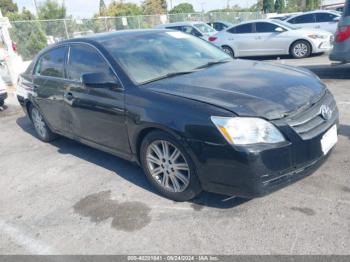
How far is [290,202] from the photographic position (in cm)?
323

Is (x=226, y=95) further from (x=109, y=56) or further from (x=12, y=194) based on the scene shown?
(x=12, y=194)

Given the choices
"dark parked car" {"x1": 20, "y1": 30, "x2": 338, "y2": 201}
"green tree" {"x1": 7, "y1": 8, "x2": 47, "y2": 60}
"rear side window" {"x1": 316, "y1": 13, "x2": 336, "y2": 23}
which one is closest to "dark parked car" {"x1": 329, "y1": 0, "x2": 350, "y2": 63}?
"dark parked car" {"x1": 20, "y1": 30, "x2": 338, "y2": 201}

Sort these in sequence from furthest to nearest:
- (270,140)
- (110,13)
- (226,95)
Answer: (110,13) < (226,95) < (270,140)

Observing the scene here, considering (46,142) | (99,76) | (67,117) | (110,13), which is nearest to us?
(99,76)

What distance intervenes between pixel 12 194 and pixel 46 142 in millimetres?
1793

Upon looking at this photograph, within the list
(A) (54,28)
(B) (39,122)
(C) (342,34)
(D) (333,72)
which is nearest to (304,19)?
(D) (333,72)

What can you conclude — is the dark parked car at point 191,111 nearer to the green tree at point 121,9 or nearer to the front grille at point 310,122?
the front grille at point 310,122

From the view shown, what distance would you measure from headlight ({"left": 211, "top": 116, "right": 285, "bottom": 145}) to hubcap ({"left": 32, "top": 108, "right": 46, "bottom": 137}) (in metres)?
3.81

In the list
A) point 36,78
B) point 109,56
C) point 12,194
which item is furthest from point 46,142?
point 109,56

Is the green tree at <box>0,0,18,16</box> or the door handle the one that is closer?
the door handle

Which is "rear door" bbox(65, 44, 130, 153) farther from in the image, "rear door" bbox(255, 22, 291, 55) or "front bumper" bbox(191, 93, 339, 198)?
"rear door" bbox(255, 22, 291, 55)

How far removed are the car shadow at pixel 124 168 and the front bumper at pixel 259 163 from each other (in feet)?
1.19

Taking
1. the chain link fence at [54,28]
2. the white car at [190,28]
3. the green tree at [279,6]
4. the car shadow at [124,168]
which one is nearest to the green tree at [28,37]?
the chain link fence at [54,28]

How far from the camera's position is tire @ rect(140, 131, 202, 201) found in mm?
3215
